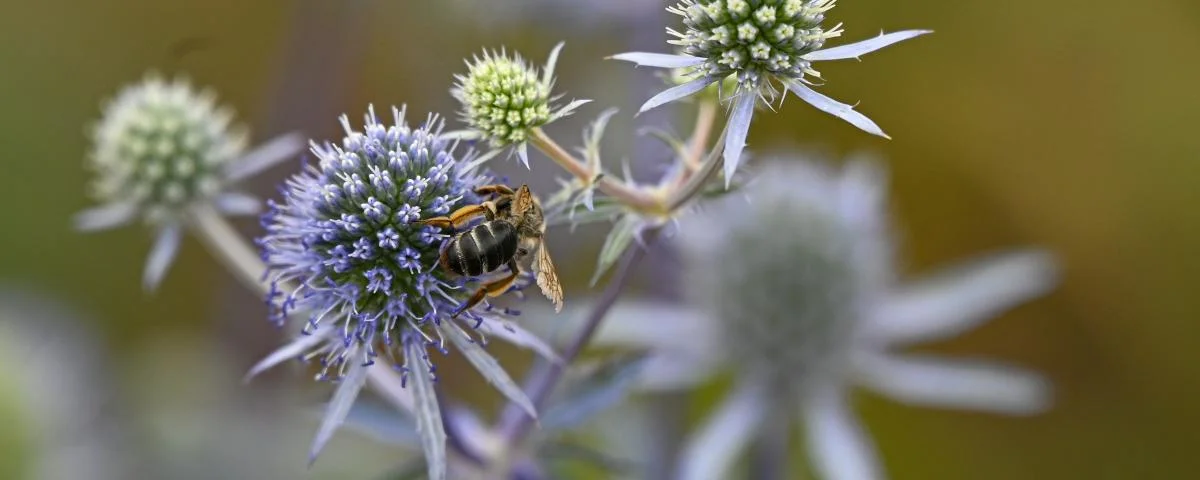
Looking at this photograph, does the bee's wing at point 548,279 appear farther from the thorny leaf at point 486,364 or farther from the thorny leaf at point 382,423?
the thorny leaf at point 382,423

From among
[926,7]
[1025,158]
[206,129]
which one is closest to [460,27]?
[206,129]

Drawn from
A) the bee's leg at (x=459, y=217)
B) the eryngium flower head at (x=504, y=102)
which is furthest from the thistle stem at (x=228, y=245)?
the eryngium flower head at (x=504, y=102)

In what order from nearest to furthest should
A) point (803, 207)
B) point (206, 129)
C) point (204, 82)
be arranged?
point (206, 129) → point (803, 207) → point (204, 82)

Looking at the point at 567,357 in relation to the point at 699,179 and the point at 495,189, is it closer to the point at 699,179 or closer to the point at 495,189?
the point at 495,189

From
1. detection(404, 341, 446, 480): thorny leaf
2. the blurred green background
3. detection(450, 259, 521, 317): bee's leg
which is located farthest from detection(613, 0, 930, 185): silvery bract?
the blurred green background

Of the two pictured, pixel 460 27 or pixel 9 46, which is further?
pixel 9 46

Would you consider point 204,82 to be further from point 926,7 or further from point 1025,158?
point 1025,158
